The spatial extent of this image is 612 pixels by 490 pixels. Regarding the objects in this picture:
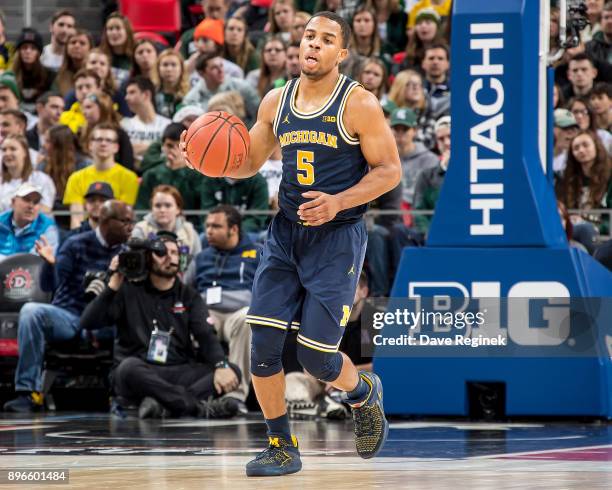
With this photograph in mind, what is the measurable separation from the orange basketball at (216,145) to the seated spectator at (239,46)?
8.60 meters

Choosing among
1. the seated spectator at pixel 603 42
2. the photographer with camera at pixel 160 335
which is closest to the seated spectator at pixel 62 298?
the photographer with camera at pixel 160 335

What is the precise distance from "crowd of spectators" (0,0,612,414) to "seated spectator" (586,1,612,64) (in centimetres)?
2

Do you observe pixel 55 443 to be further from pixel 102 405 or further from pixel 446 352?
pixel 102 405

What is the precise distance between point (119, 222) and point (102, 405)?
65.6 inches

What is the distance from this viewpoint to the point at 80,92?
47.0ft

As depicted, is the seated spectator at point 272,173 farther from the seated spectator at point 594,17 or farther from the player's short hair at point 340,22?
the player's short hair at point 340,22

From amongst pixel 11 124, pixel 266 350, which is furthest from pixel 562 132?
pixel 266 350

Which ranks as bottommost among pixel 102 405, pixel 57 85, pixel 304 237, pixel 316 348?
pixel 102 405

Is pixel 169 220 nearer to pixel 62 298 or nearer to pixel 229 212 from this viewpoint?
pixel 229 212

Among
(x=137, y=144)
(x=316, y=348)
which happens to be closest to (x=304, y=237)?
(x=316, y=348)

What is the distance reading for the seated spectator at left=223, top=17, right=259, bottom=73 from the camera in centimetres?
1502

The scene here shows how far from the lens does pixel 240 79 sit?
1434 centimetres

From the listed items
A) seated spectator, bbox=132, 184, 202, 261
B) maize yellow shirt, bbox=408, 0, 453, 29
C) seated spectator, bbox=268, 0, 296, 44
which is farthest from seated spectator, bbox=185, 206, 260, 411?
maize yellow shirt, bbox=408, 0, 453, 29

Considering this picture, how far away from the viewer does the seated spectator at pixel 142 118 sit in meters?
14.1
